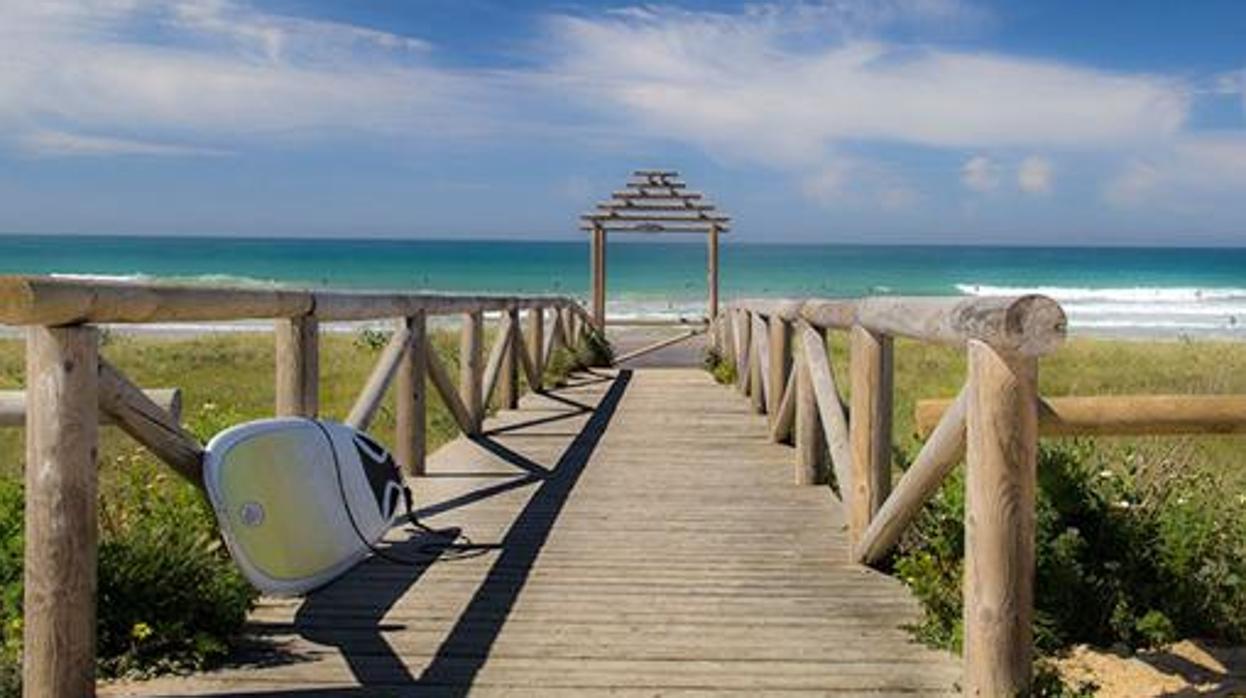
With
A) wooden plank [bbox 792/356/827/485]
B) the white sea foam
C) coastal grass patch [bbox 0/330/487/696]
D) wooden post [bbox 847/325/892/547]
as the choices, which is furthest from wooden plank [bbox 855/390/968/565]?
the white sea foam

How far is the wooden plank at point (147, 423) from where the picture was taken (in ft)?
10.9

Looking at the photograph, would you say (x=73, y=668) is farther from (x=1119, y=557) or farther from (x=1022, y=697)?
(x=1119, y=557)

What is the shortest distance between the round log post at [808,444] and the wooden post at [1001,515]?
146 inches

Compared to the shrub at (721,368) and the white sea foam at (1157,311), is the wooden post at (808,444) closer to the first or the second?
the shrub at (721,368)

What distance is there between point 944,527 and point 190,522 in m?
2.66

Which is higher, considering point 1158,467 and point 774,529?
point 1158,467

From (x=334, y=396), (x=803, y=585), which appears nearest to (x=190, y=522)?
(x=803, y=585)

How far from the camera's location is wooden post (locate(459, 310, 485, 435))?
905 cm

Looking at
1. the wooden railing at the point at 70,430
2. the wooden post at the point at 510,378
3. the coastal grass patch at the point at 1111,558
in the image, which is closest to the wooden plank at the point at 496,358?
the wooden post at the point at 510,378

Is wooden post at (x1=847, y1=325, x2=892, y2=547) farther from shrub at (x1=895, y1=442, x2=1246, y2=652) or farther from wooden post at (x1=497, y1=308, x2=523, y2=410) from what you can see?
wooden post at (x1=497, y1=308, x2=523, y2=410)

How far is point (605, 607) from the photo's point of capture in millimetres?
4500

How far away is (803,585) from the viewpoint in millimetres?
4832

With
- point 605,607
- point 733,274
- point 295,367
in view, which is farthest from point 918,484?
point 733,274

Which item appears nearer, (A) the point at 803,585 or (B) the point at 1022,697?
(B) the point at 1022,697
